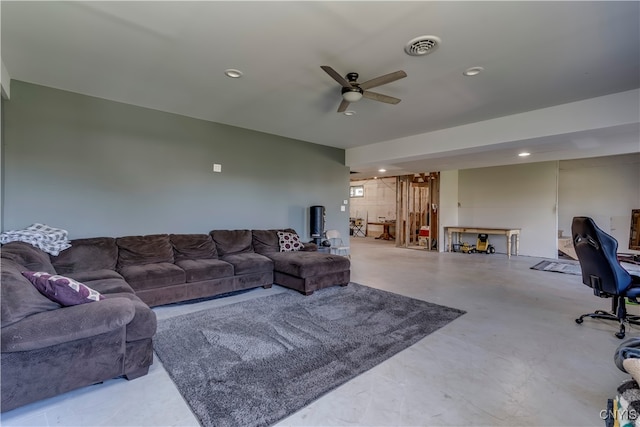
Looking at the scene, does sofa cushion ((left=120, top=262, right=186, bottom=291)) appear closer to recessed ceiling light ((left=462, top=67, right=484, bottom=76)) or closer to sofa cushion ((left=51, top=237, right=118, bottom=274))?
sofa cushion ((left=51, top=237, right=118, bottom=274))

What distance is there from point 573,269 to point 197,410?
286 inches

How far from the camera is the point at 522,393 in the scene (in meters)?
1.98

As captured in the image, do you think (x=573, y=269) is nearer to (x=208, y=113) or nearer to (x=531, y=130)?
(x=531, y=130)

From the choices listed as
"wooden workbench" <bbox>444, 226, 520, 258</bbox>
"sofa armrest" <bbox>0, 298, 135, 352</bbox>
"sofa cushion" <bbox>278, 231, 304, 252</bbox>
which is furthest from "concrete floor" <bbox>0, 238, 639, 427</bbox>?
"wooden workbench" <bbox>444, 226, 520, 258</bbox>

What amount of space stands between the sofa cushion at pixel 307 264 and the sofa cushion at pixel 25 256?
2.55 m

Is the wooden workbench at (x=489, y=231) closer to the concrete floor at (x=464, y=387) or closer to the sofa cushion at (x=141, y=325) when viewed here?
the concrete floor at (x=464, y=387)

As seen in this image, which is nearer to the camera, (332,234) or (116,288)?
(116,288)

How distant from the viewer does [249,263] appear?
13.8ft

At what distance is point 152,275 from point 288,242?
2292 mm

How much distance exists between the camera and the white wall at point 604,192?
25.0 feet

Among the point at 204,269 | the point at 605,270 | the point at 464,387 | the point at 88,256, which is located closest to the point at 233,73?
the point at 204,269

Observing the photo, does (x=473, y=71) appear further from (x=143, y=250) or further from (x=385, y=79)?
(x=143, y=250)

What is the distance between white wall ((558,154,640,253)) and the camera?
7.62m

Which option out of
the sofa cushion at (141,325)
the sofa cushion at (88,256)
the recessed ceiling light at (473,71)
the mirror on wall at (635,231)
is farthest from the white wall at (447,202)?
the sofa cushion at (141,325)
